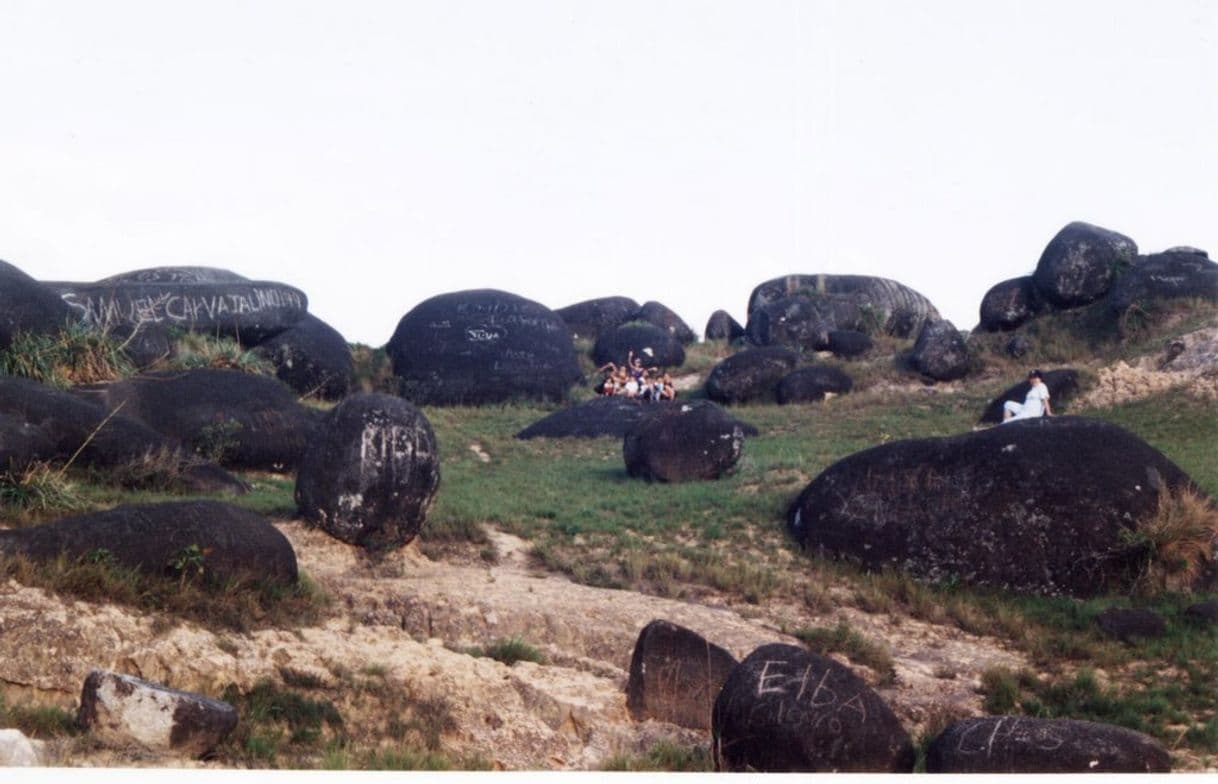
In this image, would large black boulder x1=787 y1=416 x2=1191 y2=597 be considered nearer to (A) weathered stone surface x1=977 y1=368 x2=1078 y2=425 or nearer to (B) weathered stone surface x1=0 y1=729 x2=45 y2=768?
(A) weathered stone surface x1=977 y1=368 x2=1078 y2=425

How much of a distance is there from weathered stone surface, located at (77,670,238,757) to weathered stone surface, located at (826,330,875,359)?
94.3ft

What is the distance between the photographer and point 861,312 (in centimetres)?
3984

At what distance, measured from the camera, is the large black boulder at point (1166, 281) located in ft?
96.9

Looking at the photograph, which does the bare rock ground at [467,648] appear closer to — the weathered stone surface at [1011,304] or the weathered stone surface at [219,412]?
the weathered stone surface at [219,412]

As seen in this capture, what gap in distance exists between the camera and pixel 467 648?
426 inches

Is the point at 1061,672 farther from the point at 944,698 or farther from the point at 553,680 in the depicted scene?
the point at 553,680

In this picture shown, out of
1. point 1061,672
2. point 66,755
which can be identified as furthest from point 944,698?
point 66,755

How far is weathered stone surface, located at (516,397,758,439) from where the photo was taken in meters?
25.0

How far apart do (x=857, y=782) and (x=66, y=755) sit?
14.5ft

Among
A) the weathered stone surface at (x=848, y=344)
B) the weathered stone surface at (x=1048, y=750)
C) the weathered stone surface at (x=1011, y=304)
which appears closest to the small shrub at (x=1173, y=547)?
the weathered stone surface at (x=1048, y=750)

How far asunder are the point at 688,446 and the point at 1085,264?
15.7 metres

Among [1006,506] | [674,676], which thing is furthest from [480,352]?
[674,676]

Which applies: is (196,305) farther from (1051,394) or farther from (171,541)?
(1051,394)

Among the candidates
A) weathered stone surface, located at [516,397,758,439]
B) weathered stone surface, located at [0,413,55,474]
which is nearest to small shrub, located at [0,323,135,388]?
weathered stone surface, located at [0,413,55,474]
